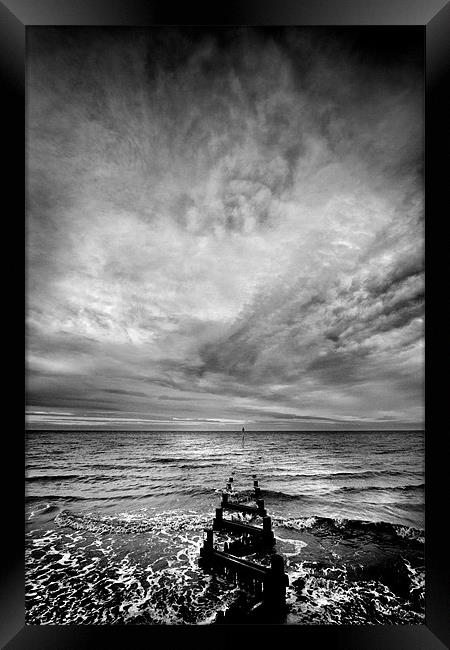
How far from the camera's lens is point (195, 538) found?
3.85 m

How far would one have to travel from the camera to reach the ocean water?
2.43m

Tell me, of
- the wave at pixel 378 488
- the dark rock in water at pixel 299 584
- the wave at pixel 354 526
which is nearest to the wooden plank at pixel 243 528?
the dark rock in water at pixel 299 584

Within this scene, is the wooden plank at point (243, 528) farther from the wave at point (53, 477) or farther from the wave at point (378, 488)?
the wave at point (53, 477)

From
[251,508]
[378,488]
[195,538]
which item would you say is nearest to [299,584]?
[251,508]

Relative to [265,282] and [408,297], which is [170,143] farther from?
[408,297]

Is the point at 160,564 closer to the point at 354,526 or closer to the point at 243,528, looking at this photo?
the point at 243,528

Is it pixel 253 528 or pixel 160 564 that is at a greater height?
pixel 253 528

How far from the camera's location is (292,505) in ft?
19.2

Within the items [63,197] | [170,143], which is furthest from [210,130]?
[63,197]

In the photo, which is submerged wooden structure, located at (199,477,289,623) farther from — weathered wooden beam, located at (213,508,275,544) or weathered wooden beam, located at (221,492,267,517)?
weathered wooden beam, located at (221,492,267,517)

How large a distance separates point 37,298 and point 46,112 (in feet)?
8.12

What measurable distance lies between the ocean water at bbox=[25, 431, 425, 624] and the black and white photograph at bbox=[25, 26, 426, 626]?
4 cm

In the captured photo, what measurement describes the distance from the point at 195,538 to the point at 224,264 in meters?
3.86

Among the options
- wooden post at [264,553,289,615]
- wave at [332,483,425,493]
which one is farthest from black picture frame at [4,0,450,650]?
wave at [332,483,425,493]
